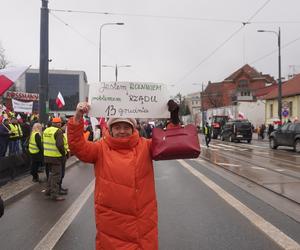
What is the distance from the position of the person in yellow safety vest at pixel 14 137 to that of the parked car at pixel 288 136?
16.3 m

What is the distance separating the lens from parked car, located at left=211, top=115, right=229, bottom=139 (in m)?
47.7

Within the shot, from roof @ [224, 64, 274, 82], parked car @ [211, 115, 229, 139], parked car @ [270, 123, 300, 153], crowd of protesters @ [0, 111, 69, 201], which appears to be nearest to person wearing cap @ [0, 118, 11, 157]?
crowd of protesters @ [0, 111, 69, 201]

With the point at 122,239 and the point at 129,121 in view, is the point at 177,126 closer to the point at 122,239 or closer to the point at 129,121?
the point at 129,121

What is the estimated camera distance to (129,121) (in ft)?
13.1

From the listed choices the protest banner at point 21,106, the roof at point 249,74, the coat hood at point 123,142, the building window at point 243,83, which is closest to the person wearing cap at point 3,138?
the protest banner at point 21,106

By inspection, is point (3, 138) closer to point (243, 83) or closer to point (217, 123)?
point (217, 123)

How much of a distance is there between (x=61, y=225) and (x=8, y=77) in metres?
2.40

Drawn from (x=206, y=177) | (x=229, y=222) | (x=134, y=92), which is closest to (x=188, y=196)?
(x=229, y=222)

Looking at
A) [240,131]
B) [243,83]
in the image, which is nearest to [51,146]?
[240,131]

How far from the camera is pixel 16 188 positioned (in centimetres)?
1043

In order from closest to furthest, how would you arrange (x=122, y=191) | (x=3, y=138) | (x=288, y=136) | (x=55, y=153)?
1. (x=122, y=191)
2. (x=55, y=153)
3. (x=3, y=138)
4. (x=288, y=136)

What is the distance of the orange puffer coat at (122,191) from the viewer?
3648 mm

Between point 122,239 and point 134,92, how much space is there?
54.1 inches

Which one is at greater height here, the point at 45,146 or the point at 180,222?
the point at 45,146
